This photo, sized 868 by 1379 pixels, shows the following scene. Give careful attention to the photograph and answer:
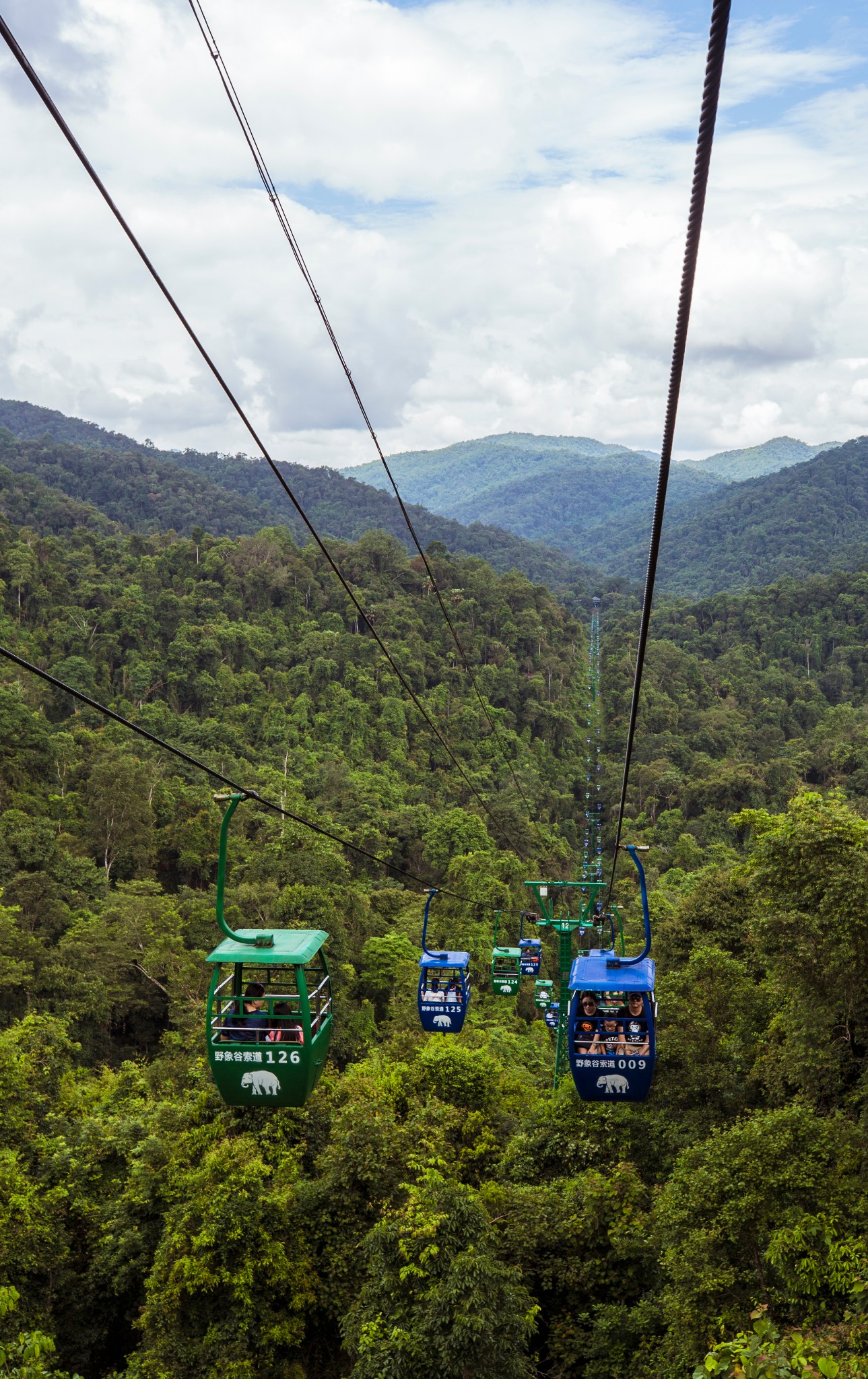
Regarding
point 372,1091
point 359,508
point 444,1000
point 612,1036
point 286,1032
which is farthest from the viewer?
point 359,508

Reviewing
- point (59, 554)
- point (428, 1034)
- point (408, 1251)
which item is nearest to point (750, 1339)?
point (408, 1251)

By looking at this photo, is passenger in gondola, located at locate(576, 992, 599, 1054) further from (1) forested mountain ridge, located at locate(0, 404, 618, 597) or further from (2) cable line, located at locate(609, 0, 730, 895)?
(1) forested mountain ridge, located at locate(0, 404, 618, 597)

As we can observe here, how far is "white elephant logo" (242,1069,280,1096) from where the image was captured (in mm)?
7801

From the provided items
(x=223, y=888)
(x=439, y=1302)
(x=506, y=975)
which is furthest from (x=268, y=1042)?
(x=506, y=975)

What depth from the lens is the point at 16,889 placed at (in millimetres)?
22922

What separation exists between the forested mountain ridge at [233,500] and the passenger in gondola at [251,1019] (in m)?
56.2

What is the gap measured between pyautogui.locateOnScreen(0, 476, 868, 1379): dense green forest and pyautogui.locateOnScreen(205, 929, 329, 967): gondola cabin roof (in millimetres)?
3402

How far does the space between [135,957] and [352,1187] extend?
1150cm

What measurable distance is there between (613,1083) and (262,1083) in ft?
10.7

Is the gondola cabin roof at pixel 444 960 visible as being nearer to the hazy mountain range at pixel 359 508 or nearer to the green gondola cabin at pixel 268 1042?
the green gondola cabin at pixel 268 1042

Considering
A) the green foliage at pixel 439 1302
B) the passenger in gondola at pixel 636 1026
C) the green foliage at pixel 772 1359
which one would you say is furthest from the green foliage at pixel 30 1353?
the passenger in gondola at pixel 636 1026

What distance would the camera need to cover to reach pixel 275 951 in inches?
288

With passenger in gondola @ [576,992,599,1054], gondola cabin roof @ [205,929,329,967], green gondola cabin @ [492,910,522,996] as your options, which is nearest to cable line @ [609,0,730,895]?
gondola cabin roof @ [205,929,329,967]

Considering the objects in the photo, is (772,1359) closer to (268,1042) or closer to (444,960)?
(268,1042)
